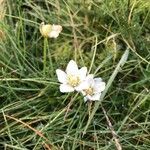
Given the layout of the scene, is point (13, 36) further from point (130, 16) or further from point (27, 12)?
point (130, 16)

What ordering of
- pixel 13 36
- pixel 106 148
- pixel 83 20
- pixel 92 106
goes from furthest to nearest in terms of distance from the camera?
pixel 83 20
pixel 13 36
pixel 92 106
pixel 106 148

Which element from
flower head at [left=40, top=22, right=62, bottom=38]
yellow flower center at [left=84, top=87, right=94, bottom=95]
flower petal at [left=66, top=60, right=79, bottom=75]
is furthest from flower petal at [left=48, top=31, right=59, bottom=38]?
yellow flower center at [left=84, top=87, right=94, bottom=95]

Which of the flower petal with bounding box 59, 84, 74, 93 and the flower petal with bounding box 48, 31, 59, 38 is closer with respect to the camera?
the flower petal with bounding box 59, 84, 74, 93

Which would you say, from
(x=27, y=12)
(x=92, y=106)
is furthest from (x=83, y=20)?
Result: (x=92, y=106)

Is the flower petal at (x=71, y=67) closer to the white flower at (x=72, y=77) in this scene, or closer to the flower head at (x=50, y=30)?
the white flower at (x=72, y=77)

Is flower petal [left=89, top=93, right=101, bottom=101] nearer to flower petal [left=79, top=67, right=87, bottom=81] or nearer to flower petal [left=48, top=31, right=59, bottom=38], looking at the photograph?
flower petal [left=79, top=67, right=87, bottom=81]

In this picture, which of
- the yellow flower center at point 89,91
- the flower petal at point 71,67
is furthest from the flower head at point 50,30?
the yellow flower center at point 89,91
